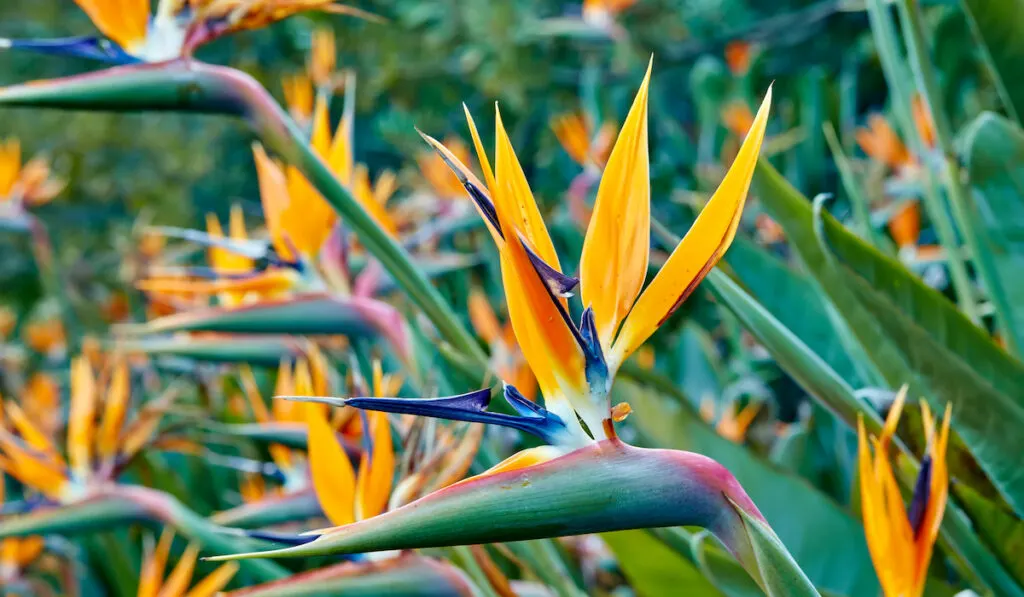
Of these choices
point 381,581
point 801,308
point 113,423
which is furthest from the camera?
point 113,423

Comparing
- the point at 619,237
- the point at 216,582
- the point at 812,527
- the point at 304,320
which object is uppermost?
the point at 619,237

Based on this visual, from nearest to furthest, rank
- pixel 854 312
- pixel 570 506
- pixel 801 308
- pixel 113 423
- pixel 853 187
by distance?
pixel 570 506 → pixel 854 312 → pixel 853 187 → pixel 801 308 → pixel 113 423

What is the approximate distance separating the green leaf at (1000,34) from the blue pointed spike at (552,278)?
1.24ft

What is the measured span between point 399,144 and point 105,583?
1.49 metres

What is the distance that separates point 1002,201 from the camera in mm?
560

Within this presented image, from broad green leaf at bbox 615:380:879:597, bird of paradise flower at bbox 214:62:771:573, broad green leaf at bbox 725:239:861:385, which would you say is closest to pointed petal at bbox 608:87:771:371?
bird of paradise flower at bbox 214:62:771:573

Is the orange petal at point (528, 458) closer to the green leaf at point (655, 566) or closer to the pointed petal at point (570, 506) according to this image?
the pointed petal at point (570, 506)

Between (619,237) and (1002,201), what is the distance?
0.36 m

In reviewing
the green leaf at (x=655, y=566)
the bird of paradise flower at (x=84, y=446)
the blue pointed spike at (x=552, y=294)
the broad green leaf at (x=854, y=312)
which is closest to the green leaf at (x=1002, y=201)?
the broad green leaf at (x=854, y=312)

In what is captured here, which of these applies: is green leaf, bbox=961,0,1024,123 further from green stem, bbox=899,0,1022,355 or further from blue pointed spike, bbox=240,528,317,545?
blue pointed spike, bbox=240,528,317,545

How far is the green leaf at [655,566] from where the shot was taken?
0.50 metres

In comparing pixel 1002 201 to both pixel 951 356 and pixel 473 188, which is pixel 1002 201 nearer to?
pixel 951 356

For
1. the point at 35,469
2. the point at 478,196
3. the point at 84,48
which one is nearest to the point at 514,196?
the point at 478,196

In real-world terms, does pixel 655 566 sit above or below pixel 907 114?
below
